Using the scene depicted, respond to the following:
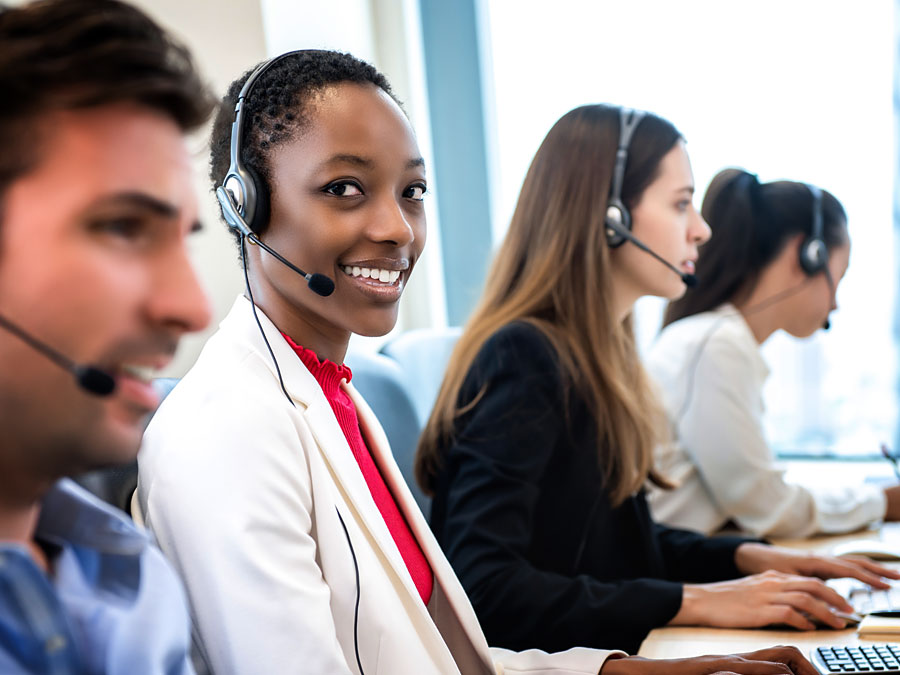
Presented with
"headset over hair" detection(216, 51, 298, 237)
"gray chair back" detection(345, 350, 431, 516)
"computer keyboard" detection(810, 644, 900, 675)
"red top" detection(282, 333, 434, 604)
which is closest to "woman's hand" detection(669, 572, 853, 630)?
"computer keyboard" detection(810, 644, 900, 675)

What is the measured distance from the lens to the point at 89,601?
0.54 m

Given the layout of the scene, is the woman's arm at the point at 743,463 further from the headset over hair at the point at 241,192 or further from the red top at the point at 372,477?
the headset over hair at the point at 241,192

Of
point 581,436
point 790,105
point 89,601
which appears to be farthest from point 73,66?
point 790,105

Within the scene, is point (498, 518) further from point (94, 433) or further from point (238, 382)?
point (94, 433)

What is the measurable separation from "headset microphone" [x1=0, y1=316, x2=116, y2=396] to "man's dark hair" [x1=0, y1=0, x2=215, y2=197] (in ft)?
0.28

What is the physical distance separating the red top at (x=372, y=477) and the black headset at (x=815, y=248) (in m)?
1.11

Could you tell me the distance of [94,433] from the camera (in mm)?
507

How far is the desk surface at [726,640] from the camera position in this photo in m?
1.02

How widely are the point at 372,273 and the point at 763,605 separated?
65 centimetres

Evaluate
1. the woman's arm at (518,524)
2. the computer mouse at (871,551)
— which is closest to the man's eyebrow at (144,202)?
the woman's arm at (518,524)

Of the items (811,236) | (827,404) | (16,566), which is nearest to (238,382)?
(16,566)

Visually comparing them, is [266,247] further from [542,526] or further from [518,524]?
[542,526]

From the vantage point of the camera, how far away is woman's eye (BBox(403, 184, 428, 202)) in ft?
3.14

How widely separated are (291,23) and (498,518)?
115cm
